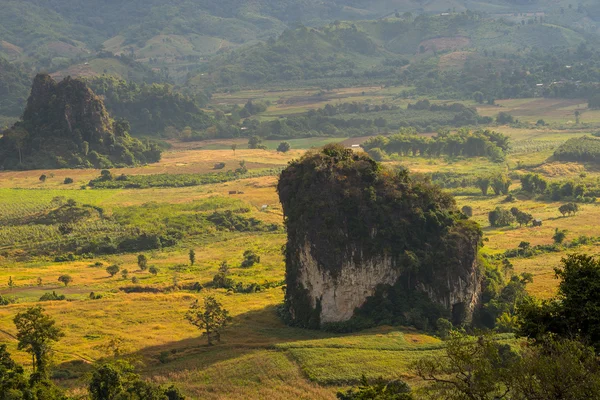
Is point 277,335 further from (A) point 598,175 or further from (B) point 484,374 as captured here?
(A) point 598,175

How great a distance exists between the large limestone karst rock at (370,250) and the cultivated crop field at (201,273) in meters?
3.48

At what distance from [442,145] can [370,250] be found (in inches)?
4435

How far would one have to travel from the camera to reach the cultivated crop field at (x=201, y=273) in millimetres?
58375

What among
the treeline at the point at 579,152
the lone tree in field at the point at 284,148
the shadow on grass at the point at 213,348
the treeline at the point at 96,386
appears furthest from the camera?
the lone tree in field at the point at 284,148

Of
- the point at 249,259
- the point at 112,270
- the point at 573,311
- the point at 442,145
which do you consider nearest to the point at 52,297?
the point at 112,270

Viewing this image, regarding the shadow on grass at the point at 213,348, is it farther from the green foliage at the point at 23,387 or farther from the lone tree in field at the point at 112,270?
the lone tree in field at the point at 112,270

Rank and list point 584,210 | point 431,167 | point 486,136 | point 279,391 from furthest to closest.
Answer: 1. point 486,136
2. point 431,167
3. point 584,210
4. point 279,391

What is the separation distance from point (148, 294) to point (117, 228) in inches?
1368

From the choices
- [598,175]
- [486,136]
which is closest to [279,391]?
[598,175]

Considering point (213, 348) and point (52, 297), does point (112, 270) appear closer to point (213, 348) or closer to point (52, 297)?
point (52, 297)

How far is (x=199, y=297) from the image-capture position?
79.6 meters

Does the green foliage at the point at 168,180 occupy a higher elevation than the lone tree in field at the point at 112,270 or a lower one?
higher

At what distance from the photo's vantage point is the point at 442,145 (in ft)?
583

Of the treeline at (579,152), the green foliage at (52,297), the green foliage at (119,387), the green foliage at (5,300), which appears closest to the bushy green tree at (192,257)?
the green foliage at (52,297)
